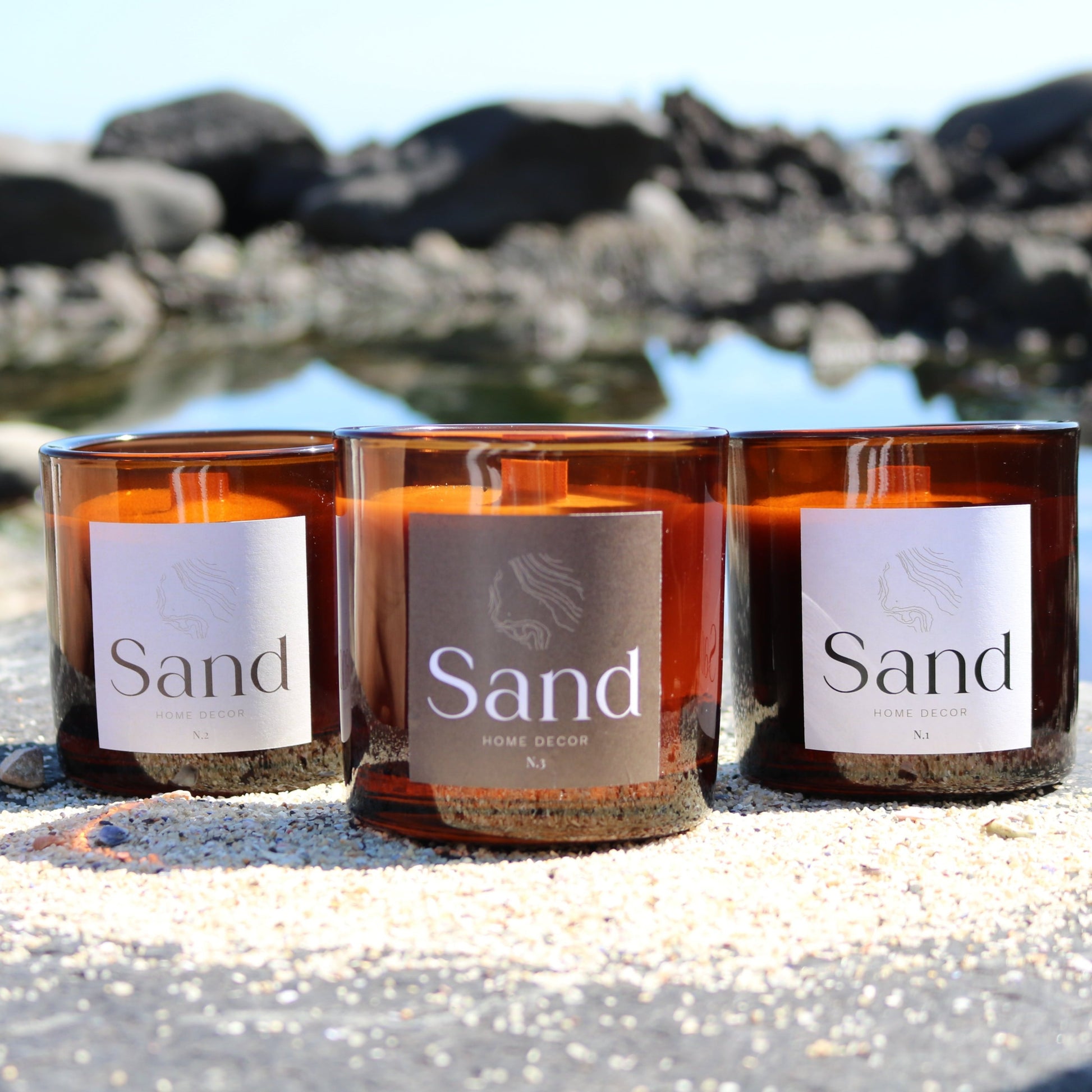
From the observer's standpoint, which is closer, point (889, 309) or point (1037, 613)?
point (1037, 613)

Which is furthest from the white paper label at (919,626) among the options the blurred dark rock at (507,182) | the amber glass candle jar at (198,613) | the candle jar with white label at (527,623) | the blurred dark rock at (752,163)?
the blurred dark rock at (752,163)

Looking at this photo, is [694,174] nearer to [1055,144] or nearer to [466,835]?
[1055,144]

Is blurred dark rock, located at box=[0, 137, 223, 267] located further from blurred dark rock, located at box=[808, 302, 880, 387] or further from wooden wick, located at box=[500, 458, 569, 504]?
wooden wick, located at box=[500, 458, 569, 504]

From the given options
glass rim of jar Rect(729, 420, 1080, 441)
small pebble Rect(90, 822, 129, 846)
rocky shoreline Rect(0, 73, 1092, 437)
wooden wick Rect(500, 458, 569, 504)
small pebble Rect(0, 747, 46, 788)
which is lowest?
small pebble Rect(0, 747, 46, 788)

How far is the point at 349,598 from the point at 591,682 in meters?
0.16

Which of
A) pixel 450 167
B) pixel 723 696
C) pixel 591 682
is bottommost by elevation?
A: pixel 723 696

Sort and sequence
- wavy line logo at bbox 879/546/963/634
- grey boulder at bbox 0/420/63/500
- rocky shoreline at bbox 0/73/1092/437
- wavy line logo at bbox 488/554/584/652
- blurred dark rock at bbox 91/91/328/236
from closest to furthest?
wavy line logo at bbox 488/554/584/652
wavy line logo at bbox 879/546/963/634
grey boulder at bbox 0/420/63/500
rocky shoreline at bbox 0/73/1092/437
blurred dark rock at bbox 91/91/328/236

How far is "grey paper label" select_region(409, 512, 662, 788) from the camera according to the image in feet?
2.43

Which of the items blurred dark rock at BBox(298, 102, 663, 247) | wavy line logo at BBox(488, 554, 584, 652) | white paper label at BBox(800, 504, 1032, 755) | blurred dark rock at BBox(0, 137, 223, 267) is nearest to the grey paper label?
wavy line logo at BBox(488, 554, 584, 652)

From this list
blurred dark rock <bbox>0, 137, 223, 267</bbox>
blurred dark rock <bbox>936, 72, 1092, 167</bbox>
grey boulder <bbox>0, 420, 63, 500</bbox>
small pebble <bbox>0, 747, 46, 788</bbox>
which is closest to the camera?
small pebble <bbox>0, 747, 46, 788</bbox>

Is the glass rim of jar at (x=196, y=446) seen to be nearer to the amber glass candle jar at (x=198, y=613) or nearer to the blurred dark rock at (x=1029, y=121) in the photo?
the amber glass candle jar at (x=198, y=613)

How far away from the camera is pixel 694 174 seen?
41.5 feet

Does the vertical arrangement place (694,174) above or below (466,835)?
above

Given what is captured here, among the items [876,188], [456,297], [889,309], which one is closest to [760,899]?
[889,309]
